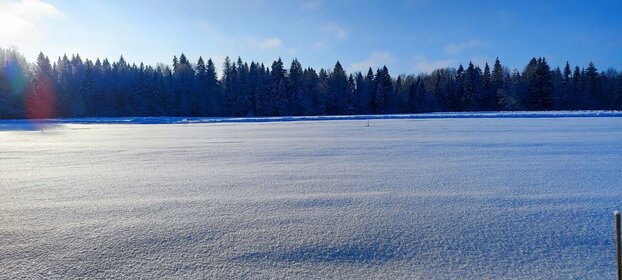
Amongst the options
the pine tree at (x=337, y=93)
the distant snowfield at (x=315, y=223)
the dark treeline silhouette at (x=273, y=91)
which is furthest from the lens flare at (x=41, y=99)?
the distant snowfield at (x=315, y=223)

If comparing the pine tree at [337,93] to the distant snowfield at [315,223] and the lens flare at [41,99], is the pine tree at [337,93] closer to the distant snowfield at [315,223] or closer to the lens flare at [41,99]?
the lens flare at [41,99]

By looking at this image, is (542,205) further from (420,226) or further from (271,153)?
(271,153)

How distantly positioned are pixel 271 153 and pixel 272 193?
152 inches

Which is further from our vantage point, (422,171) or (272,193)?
(422,171)

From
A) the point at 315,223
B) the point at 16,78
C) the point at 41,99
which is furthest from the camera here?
the point at 16,78

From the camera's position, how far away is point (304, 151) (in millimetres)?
7980

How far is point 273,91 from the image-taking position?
5794 centimetres

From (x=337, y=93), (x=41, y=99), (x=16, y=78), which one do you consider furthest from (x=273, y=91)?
(x=16, y=78)

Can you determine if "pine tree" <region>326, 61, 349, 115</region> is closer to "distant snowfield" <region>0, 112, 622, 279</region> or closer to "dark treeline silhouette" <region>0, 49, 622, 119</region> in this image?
"dark treeline silhouette" <region>0, 49, 622, 119</region>

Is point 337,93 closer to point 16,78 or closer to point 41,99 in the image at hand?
point 41,99

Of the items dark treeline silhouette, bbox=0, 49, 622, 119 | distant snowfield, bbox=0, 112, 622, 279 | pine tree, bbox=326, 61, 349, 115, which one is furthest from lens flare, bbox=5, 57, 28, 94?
distant snowfield, bbox=0, 112, 622, 279

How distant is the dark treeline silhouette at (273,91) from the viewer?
2076 inches

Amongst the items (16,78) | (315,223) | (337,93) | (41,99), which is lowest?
(315,223)

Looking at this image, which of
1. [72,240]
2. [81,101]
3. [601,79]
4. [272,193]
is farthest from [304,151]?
[601,79]
